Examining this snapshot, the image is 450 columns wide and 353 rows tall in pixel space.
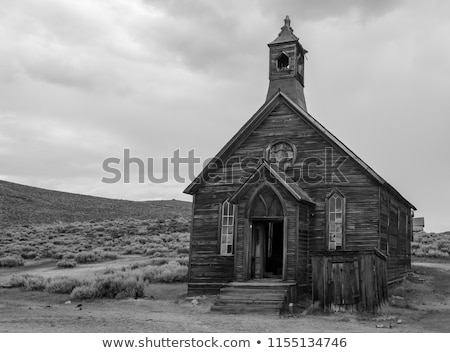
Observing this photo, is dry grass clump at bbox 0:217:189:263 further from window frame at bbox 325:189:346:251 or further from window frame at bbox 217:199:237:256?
window frame at bbox 325:189:346:251

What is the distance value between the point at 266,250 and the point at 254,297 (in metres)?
4.09

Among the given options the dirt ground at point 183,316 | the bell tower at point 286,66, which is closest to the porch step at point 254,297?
the dirt ground at point 183,316

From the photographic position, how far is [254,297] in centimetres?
1642

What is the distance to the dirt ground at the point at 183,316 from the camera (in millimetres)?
12180

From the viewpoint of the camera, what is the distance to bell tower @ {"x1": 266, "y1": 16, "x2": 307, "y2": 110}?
21.9m

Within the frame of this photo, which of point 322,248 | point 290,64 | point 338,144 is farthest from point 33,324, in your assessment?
point 290,64

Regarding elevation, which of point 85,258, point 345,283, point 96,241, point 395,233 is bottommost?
point 85,258

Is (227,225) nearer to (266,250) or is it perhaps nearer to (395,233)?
(266,250)

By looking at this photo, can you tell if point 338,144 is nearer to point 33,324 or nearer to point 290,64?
point 290,64

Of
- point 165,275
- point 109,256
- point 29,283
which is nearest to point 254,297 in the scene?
point 165,275

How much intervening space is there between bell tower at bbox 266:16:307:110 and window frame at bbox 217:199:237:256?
4840mm

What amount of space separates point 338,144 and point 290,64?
4.83 m

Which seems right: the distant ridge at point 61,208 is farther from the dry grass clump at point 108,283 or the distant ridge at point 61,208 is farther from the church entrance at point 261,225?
the church entrance at point 261,225

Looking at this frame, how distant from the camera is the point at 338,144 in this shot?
19000 millimetres
